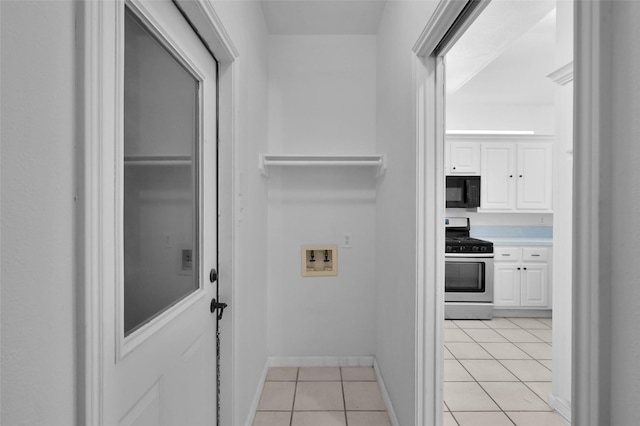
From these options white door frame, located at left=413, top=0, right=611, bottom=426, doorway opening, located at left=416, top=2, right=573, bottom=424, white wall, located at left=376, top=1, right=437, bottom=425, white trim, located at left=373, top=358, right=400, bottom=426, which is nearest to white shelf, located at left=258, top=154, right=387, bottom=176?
white wall, located at left=376, top=1, right=437, bottom=425

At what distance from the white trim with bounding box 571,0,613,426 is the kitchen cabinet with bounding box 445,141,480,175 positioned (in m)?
4.25

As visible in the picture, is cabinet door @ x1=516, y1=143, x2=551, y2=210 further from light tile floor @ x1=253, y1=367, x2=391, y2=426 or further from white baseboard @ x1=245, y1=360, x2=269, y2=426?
white baseboard @ x1=245, y1=360, x2=269, y2=426

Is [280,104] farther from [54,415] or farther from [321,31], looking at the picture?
[54,415]

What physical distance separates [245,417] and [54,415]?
A: 1.66m

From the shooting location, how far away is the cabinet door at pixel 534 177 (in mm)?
4645

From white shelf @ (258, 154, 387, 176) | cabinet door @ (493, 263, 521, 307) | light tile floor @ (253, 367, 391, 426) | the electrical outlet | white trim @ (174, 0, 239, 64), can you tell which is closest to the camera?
white trim @ (174, 0, 239, 64)

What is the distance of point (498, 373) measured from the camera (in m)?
2.92

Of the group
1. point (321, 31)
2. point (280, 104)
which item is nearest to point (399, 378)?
point (280, 104)

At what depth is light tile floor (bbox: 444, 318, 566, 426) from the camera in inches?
92.1

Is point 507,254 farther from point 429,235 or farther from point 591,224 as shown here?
point 591,224

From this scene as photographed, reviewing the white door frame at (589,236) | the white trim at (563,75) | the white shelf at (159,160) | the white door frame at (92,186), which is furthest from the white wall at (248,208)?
the white trim at (563,75)

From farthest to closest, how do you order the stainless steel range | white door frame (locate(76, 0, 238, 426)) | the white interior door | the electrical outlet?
1. the stainless steel range
2. the electrical outlet
3. the white interior door
4. white door frame (locate(76, 0, 238, 426))

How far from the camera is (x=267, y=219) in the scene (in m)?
2.92

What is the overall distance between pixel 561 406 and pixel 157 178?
283 cm
